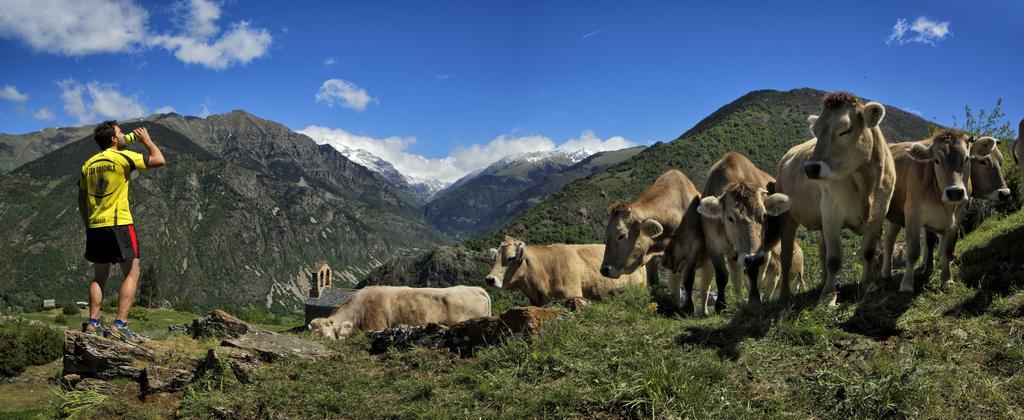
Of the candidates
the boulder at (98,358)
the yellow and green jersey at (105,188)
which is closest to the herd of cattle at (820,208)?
the boulder at (98,358)

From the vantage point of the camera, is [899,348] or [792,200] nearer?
[899,348]

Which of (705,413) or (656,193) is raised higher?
(656,193)

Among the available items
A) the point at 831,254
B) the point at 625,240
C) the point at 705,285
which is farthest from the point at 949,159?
the point at 625,240

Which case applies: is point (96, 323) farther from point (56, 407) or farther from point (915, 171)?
point (915, 171)

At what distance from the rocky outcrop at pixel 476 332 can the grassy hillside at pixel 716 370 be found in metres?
0.28

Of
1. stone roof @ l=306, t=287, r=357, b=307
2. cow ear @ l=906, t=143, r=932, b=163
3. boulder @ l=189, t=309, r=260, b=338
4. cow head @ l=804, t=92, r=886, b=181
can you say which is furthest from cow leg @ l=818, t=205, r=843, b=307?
stone roof @ l=306, t=287, r=357, b=307

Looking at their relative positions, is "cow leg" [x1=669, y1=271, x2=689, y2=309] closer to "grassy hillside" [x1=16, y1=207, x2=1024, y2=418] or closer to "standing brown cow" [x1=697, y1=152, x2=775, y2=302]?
"standing brown cow" [x1=697, y1=152, x2=775, y2=302]

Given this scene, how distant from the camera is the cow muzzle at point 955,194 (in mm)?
9039

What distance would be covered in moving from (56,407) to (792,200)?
12155mm

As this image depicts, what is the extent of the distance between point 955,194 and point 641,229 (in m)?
4.87

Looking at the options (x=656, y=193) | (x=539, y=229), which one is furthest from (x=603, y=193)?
(x=656, y=193)

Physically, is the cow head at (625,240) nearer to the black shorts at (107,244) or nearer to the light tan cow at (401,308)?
the light tan cow at (401,308)

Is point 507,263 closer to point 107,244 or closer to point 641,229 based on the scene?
point 641,229

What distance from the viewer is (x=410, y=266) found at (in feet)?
571
